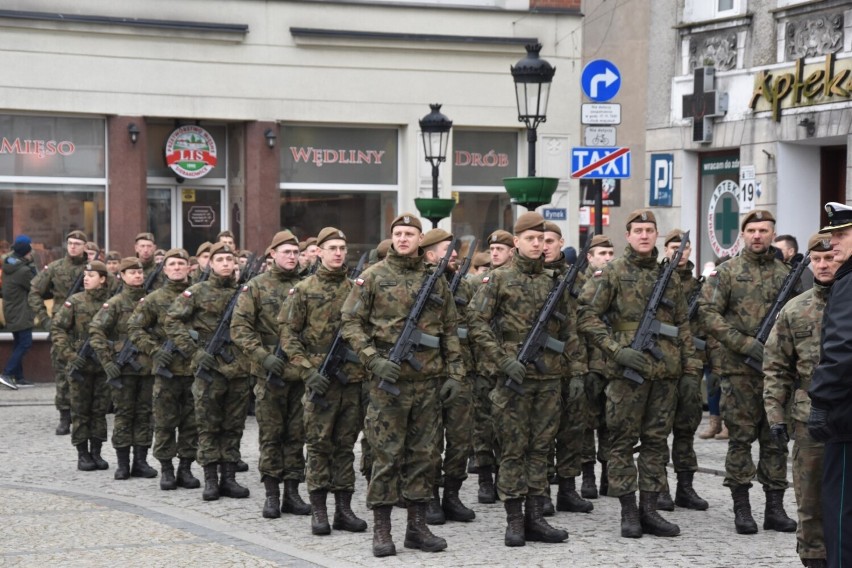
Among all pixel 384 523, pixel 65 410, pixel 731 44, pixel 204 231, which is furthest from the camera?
pixel 204 231

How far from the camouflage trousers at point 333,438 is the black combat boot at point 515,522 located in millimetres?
1160

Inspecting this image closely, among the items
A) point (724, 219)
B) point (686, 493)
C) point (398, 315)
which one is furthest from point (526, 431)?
point (724, 219)

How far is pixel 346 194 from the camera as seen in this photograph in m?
23.8

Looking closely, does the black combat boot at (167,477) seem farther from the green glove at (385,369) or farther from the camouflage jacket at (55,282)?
the camouflage jacket at (55,282)

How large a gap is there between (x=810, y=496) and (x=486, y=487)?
4031 millimetres

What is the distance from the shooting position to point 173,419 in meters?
12.5

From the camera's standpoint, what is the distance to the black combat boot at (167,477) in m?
12.4

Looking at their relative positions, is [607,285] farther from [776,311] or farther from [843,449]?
[843,449]

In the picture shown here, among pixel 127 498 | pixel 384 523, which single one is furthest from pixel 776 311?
pixel 127 498

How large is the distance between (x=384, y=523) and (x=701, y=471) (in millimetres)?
4467

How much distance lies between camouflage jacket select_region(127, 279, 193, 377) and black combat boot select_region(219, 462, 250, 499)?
142 centimetres

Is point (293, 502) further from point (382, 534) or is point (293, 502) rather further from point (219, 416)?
point (382, 534)

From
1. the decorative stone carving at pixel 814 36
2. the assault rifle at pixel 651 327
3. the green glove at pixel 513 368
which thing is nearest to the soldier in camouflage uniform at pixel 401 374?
the green glove at pixel 513 368

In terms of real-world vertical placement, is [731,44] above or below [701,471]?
above
